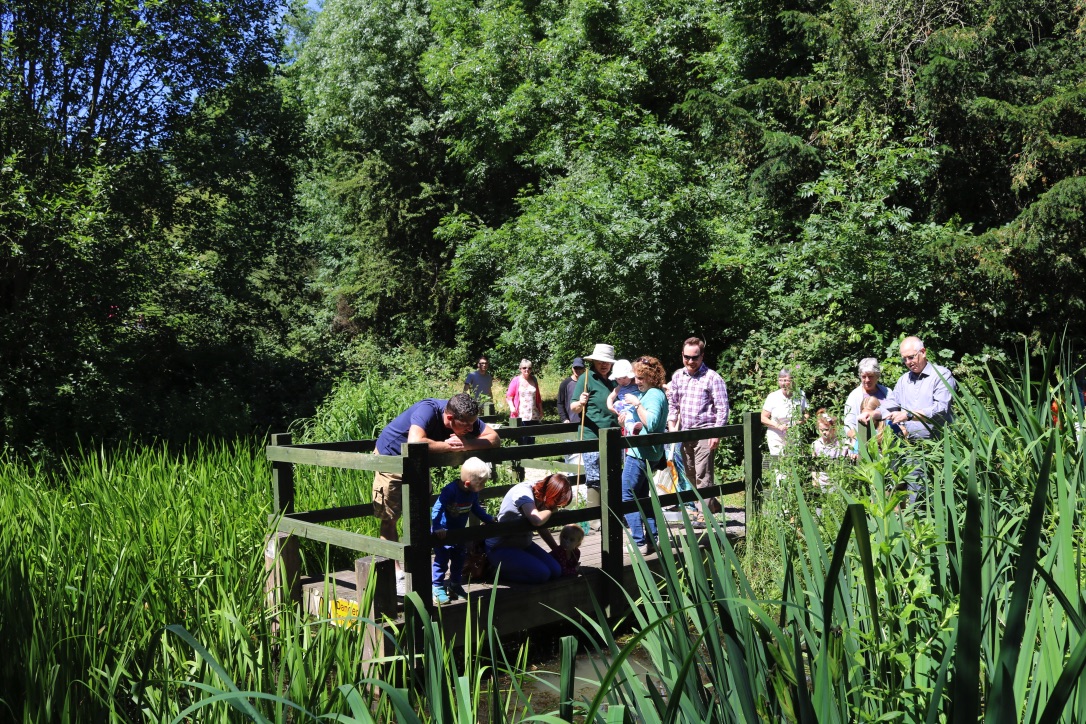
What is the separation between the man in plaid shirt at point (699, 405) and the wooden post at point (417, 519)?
3.78m

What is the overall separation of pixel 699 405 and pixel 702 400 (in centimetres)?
5

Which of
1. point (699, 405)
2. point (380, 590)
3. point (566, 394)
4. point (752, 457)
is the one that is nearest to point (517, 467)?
point (699, 405)

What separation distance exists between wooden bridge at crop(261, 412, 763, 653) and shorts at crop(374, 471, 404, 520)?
21cm

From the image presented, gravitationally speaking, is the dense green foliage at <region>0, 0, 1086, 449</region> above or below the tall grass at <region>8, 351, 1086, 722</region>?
above

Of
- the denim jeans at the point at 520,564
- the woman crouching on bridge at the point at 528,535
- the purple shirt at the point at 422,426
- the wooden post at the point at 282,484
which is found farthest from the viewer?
the wooden post at the point at 282,484

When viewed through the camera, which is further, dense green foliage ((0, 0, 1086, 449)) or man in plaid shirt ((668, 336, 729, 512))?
dense green foliage ((0, 0, 1086, 449))

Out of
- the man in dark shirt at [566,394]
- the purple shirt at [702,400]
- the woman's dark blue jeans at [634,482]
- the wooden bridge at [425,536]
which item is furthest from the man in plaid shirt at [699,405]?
the man in dark shirt at [566,394]

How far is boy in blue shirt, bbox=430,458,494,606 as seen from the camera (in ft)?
17.5

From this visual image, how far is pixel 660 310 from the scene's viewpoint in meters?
14.7

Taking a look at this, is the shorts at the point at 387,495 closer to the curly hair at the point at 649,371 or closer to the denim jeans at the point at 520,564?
the denim jeans at the point at 520,564

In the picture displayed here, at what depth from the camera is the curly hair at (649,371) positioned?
7.23m

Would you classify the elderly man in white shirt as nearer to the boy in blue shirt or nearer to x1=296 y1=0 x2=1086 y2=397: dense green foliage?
the boy in blue shirt

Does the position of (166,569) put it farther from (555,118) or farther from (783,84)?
(555,118)

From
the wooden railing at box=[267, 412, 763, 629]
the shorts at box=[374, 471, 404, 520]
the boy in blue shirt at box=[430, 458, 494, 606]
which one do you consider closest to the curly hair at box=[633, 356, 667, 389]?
the wooden railing at box=[267, 412, 763, 629]
